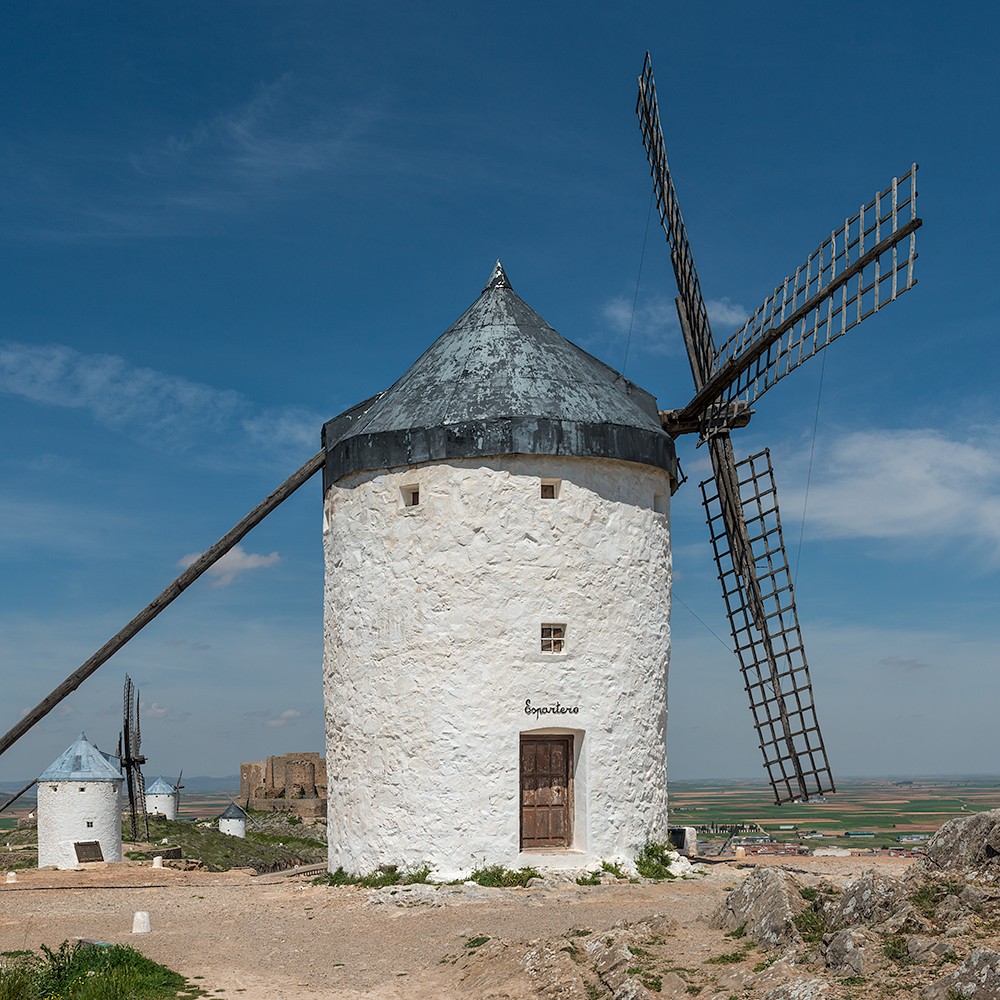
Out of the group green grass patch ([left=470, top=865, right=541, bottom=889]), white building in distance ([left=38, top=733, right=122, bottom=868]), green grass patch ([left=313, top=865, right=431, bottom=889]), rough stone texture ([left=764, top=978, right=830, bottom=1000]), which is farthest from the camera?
white building in distance ([left=38, top=733, right=122, bottom=868])

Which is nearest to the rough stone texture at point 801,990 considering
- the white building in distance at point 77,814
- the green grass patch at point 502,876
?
the green grass patch at point 502,876

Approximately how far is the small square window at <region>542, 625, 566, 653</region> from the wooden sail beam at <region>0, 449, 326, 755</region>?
529 centimetres

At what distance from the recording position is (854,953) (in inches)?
348

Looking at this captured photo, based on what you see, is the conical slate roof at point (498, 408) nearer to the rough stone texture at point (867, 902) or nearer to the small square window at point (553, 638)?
the small square window at point (553, 638)

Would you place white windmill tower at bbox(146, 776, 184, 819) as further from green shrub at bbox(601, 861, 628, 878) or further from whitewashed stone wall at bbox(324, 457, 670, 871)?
green shrub at bbox(601, 861, 628, 878)

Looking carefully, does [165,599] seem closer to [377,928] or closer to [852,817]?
[377,928]

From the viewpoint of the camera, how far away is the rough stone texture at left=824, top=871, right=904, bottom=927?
956cm

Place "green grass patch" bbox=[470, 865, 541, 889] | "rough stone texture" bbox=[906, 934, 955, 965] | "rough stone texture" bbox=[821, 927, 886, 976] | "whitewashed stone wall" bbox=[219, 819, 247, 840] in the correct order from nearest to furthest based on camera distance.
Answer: "rough stone texture" bbox=[906, 934, 955, 965]
"rough stone texture" bbox=[821, 927, 886, 976]
"green grass patch" bbox=[470, 865, 541, 889]
"whitewashed stone wall" bbox=[219, 819, 247, 840]

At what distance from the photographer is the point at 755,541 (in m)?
20.1

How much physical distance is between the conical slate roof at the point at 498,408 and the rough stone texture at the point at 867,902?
8636 millimetres

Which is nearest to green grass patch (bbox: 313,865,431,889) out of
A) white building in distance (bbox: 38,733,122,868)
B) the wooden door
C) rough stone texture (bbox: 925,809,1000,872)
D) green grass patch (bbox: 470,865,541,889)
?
green grass patch (bbox: 470,865,541,889)

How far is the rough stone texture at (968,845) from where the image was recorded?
9.95 m

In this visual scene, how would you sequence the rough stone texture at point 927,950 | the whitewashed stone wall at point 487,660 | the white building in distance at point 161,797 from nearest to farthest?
the rough stone texture at point 927,950 < the whitewashed stone wall at point 487,660 < the white building in distance at point 161,797

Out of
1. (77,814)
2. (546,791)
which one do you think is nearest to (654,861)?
(546,791)
